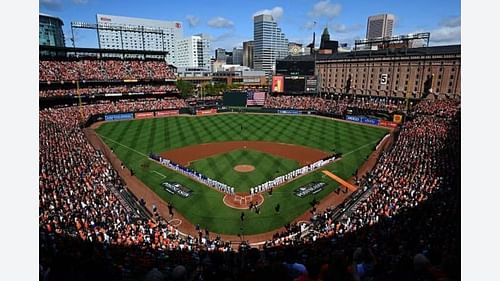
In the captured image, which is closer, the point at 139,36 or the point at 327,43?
the point at 327,43

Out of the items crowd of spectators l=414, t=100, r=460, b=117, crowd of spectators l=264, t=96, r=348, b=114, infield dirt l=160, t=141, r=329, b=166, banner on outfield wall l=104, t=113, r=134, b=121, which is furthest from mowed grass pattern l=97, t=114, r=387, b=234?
crowd of spectators l=414, t=100, r=460, b=117

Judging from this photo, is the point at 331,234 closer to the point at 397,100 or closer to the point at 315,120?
the point at 315,120

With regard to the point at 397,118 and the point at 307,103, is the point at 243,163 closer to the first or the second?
the point at 397,118

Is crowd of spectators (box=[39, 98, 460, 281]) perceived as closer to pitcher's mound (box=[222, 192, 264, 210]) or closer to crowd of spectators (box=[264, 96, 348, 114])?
pitcher's mound (box=[222, 192, 264, 210])

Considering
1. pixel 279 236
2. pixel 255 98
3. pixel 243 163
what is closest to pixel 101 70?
pixel 255 98

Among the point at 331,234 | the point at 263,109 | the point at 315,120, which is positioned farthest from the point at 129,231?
the point at 263,109

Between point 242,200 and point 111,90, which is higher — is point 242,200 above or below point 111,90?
below
